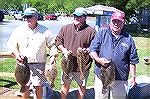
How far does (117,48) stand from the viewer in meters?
5.79

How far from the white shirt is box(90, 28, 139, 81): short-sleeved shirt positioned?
81 cm

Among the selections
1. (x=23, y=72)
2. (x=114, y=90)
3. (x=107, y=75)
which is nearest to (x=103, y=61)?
(x=107, y=75)

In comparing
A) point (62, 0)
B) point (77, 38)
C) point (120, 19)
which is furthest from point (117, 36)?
point (62, 0)

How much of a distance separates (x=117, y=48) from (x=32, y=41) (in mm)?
1392

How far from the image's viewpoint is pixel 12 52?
611 centimetres

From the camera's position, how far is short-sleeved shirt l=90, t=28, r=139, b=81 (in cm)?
579

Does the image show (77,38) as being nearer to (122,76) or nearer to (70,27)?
(70,27)

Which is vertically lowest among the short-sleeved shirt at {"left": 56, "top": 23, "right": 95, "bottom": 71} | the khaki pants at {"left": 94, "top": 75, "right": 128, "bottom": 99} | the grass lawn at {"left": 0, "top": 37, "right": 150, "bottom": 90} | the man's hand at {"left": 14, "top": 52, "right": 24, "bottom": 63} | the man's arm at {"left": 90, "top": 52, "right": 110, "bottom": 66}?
the grass lawn at {"left": 0, "top": 37, "right": 150, "bottom": 90}

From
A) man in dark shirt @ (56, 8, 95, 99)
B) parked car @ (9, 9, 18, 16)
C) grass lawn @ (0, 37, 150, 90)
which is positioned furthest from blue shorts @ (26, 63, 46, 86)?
parked car @ (9, 9, 18, 16)

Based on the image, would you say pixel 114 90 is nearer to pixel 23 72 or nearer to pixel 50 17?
pixel 23 72

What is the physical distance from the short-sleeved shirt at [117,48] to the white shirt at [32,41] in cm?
81

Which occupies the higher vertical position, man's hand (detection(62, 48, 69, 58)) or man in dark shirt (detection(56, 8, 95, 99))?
man in dark shirt (detection(56, 8, 95, 99))

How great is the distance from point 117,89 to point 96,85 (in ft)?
1.14

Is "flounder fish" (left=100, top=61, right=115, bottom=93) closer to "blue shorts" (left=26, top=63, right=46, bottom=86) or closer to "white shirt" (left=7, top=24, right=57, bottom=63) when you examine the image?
"white shirt" (left=7, top=24, right=57, bottom=63)
